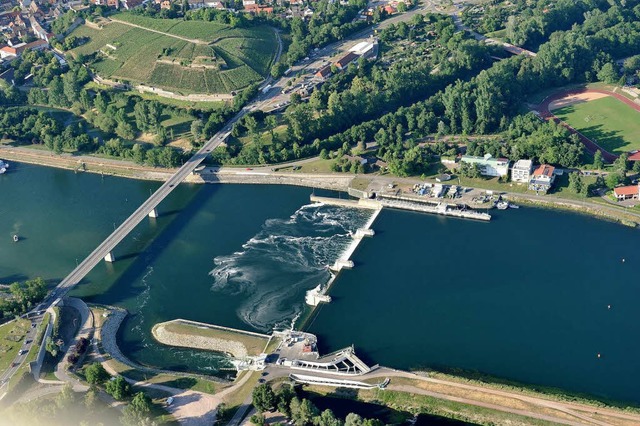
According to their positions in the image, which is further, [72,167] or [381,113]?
[381,113]

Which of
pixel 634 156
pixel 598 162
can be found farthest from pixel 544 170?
pixel 634 156

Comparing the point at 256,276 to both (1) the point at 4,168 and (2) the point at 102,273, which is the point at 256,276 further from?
(1) the point at 4,168

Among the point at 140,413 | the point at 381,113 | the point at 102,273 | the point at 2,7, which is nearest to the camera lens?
the point at 140,413

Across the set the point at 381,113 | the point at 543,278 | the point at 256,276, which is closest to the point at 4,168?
the point at 256,276

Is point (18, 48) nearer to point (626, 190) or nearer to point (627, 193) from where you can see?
point (626, 190)

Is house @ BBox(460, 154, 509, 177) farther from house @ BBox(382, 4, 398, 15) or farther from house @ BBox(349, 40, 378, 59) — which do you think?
house @ BBox(382, 4, 398, 15)

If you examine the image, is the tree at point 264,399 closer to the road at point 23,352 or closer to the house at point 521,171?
the road at point 23,352
